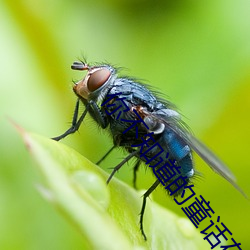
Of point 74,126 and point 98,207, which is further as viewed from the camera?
point 74,126

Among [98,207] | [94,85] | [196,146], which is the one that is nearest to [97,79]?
[94,85]

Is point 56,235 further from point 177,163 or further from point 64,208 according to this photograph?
point 64,208

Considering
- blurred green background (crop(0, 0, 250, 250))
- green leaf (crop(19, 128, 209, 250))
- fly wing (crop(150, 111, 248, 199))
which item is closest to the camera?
green leaf (crop(19, 128, 209, 250))

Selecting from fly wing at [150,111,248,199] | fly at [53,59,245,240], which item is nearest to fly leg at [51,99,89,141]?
fly at [53,59,245,240]

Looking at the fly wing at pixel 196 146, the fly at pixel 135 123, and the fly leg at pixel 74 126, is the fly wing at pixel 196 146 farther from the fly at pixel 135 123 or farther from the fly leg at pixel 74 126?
the fly leg at pixel 74 126

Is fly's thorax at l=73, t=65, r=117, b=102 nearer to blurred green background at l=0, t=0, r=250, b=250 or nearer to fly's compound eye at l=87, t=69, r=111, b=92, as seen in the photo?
fly's compound eye at l=87, t=69, r=111, b=92

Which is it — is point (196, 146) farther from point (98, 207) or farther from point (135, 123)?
point (98, 207)

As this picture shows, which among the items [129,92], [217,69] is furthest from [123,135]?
[217,69]
